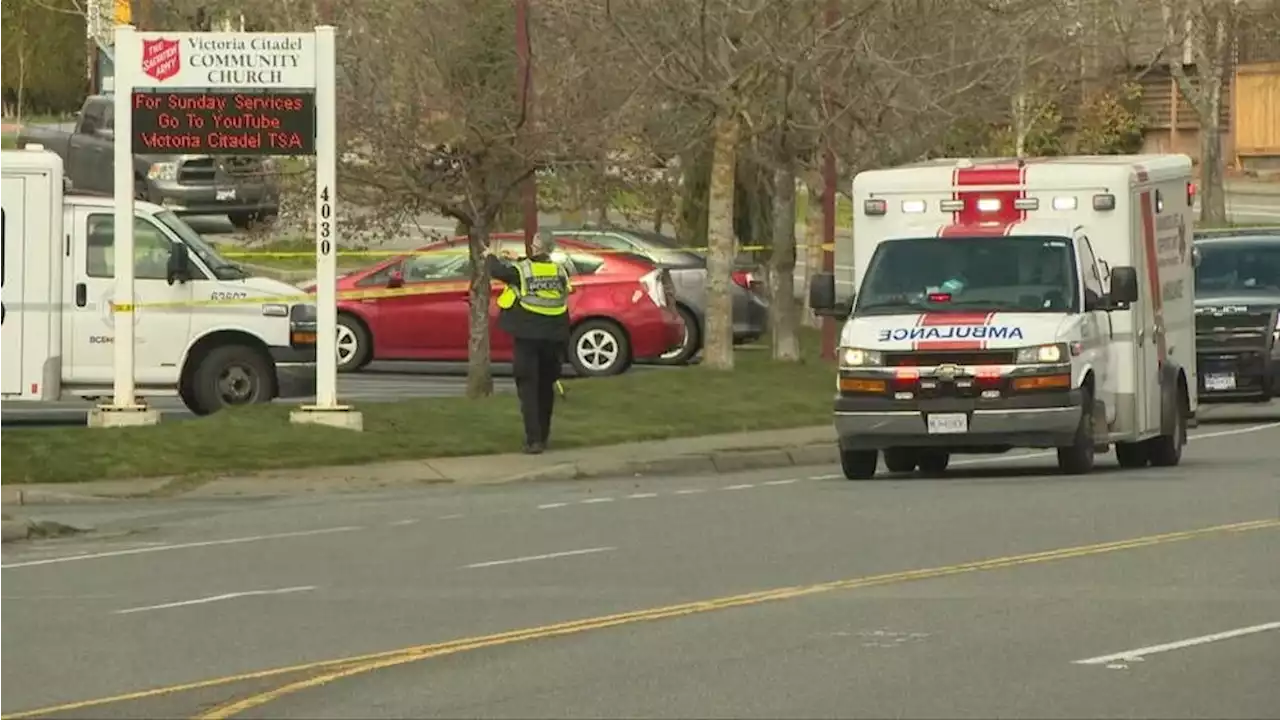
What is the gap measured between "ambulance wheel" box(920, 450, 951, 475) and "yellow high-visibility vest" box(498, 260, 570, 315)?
3.35 m

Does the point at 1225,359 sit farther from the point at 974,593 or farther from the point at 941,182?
the point at 974,593

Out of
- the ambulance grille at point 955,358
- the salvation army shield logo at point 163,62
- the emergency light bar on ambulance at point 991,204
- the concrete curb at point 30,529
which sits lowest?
the concrete curb at point 30,529

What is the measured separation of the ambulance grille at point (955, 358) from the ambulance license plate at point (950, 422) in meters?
0.38

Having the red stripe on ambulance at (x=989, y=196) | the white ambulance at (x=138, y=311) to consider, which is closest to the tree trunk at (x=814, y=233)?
the white ambulance at (x=138, y=311)

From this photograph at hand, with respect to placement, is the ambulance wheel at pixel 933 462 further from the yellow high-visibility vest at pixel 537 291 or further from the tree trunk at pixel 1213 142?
the tree trunk at pixel 1213 142

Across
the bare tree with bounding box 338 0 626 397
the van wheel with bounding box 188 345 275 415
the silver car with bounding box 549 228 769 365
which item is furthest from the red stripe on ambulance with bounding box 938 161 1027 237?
the silver car with bounding box 549 228 769 365

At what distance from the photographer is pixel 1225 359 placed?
92.1 ft

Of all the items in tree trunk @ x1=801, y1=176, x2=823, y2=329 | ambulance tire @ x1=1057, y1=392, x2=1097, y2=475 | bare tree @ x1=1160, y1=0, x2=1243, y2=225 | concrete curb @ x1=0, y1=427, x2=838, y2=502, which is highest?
bare tree @ x1=1160, y1=0, x2=1243, y2=225

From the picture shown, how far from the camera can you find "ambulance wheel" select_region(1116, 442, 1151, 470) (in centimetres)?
2231

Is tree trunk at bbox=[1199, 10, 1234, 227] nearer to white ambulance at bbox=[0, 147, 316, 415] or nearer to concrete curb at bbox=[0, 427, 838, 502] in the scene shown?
concrete curb at bbox=[0, 427, 838, 502]

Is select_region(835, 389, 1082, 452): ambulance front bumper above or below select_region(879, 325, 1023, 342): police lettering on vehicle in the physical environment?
below

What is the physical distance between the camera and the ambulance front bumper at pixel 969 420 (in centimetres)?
1958

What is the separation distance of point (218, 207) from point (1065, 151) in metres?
25.9

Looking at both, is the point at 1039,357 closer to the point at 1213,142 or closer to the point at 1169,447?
the point at 1169,447
